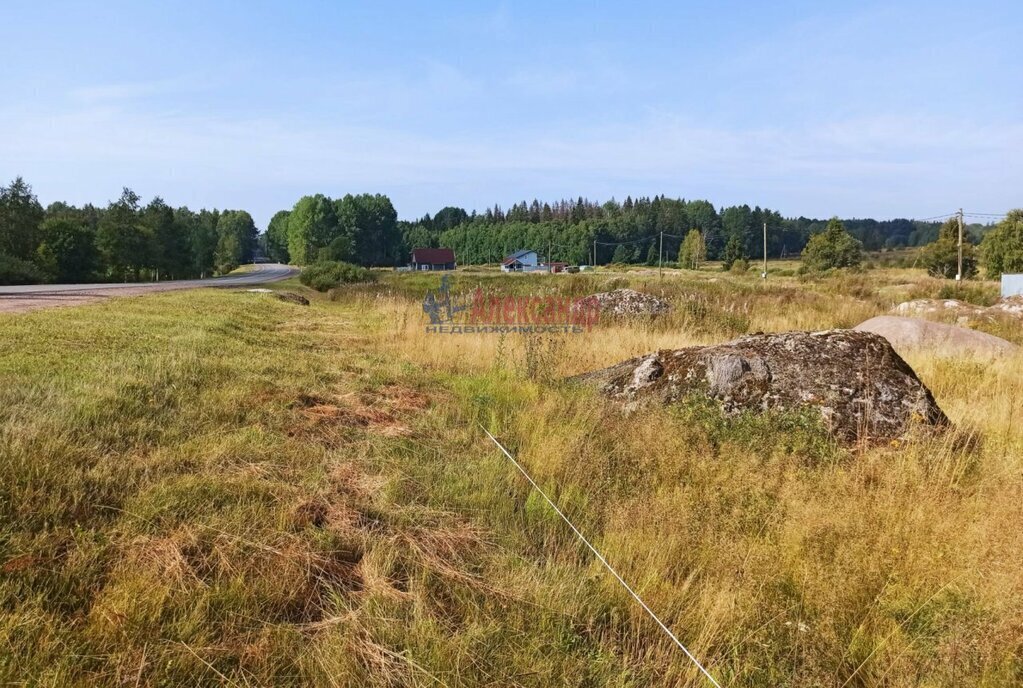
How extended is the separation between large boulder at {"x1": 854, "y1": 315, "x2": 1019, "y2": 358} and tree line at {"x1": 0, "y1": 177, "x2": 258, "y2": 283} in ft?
98.9

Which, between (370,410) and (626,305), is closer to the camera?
(370,410)

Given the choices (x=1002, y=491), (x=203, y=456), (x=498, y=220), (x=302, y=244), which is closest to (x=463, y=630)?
(x=203, y=456)

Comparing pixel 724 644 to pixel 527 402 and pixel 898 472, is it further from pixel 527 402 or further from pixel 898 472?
pixel 527 402

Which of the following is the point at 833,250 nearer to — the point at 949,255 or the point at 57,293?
the point at 949,255

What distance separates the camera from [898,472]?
3.82 meters

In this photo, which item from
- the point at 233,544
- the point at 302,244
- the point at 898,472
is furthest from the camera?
the point at 302,244

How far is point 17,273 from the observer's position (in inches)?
942

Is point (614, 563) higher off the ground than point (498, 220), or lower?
lower

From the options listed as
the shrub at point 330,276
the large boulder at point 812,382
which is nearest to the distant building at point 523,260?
the shrub at point 330,276

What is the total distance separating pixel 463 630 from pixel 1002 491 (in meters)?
3.46

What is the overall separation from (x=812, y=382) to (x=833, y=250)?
197 feet

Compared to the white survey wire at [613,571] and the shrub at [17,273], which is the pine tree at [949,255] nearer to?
the white survey wire at [613,571]

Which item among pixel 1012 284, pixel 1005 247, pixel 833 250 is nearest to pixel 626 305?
pixel 1012 284

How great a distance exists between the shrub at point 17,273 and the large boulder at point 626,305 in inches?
945
